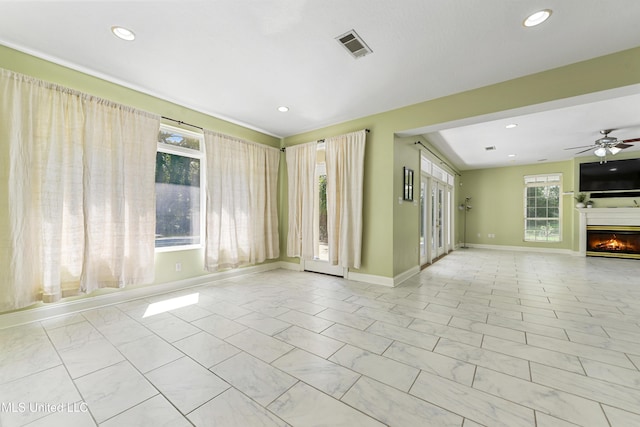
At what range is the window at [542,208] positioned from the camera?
25.2ft

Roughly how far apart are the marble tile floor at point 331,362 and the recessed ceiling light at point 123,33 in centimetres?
282

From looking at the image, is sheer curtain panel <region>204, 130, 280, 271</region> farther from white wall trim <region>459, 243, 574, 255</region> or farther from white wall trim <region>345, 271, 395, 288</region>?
white wall trim <region>459, 243, 574, 255</region>

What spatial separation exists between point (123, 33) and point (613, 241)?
433 inches

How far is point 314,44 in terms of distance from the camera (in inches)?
95.8

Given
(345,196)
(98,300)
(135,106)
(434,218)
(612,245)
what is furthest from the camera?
(612,245)

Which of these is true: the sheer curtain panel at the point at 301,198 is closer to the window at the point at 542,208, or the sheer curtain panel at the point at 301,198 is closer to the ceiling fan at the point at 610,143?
the ceiling fan at the point at 610,143

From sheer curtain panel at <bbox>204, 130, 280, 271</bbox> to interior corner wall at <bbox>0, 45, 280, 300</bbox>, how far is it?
0.71ft

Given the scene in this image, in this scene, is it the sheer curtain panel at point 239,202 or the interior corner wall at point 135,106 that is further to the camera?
the sheer curtain panel at point 239,202

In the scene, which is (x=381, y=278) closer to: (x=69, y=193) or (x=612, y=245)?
(x=69, y=193)

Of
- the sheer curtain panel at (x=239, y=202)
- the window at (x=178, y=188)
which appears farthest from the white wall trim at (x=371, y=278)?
the window at (x=178, y=188)

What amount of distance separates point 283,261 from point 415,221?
289cm

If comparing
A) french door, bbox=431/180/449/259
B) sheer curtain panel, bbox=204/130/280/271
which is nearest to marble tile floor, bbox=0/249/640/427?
sheer curtain panel, bbox=204/130/280/271

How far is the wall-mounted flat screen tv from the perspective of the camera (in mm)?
6457

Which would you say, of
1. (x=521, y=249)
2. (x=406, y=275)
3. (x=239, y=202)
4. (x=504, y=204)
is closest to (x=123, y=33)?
→ (x=239, y=202)
